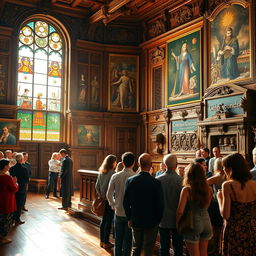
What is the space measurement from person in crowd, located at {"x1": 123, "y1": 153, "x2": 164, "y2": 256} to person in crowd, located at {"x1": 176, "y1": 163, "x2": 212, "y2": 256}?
32cm

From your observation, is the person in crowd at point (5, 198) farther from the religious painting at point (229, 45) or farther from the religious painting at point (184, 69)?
the religious painting at point (184, 69)

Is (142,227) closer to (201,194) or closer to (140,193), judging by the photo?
(140,193)

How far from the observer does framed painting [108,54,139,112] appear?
1612cm

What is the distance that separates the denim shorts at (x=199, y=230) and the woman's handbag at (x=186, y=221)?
59 mm

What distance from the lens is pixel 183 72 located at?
13.8 meters

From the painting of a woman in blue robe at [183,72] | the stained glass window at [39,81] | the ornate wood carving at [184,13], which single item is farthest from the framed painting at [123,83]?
the ornate wood carving at [184,13]

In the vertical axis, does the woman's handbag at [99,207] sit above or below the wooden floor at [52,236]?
above

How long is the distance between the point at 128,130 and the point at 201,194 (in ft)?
41.2

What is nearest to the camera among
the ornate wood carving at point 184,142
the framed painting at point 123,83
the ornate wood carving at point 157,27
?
the ornate wood carving at point 184,142

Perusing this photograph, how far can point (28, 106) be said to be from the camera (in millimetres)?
15039

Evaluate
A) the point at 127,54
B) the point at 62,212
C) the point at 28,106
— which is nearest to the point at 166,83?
the point at 127,54

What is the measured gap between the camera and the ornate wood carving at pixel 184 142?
1298 centimetres

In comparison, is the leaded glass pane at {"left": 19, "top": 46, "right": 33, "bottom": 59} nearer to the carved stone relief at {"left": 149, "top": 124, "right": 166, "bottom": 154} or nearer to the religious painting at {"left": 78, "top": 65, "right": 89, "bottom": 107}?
the religious painting at {"left": 78, "top": 65, "right": 89, "bottom": 107}

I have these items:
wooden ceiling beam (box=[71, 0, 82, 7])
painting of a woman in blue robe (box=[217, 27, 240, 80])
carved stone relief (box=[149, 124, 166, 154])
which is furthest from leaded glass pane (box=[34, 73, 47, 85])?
painting of a woman in blue robe (box=[217, 27, 240, 80])
